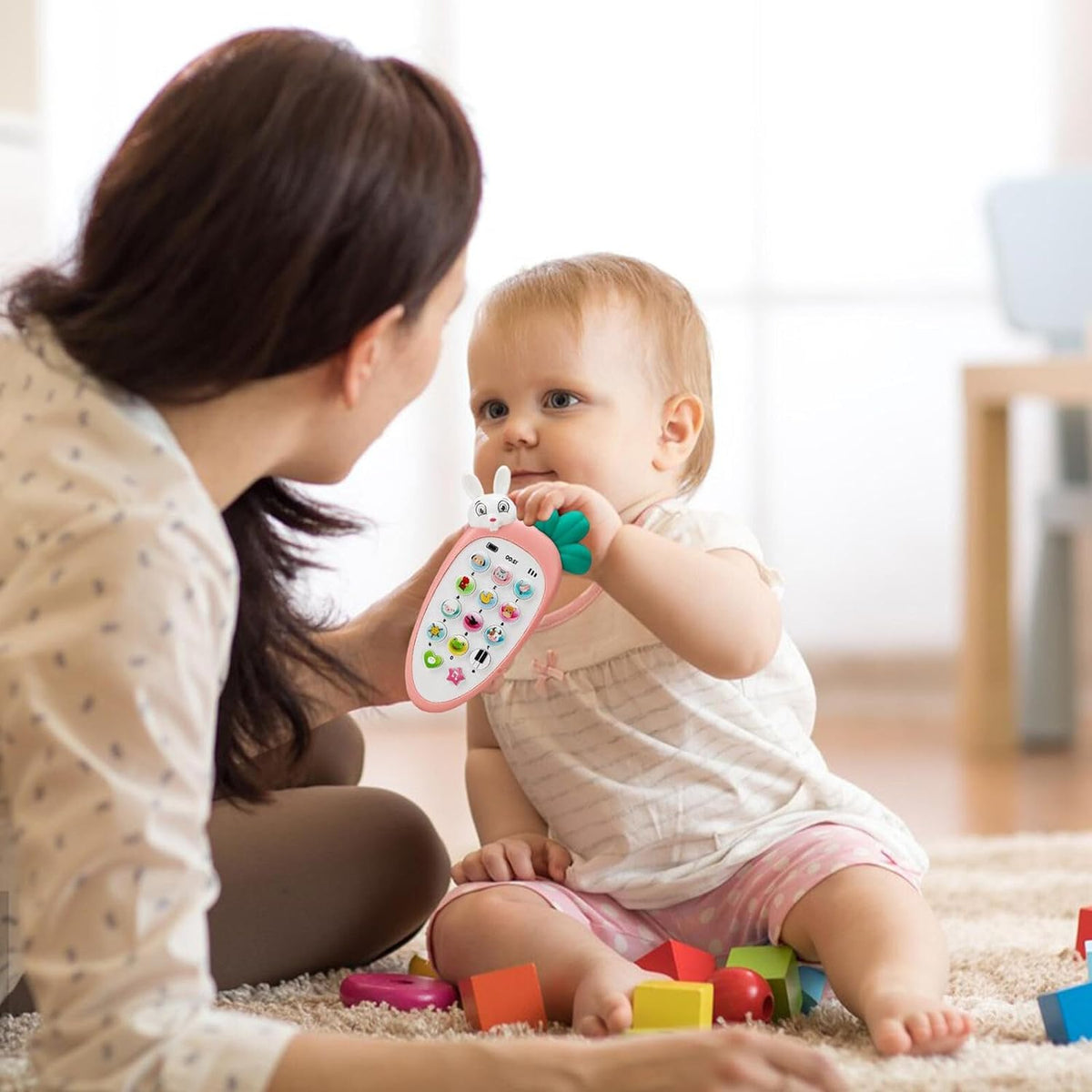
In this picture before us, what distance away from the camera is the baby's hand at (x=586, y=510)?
1009 millimetres

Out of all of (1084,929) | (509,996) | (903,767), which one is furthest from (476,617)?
(903,767)

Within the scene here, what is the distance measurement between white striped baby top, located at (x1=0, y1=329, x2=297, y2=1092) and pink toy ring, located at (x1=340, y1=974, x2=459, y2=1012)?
1.19 ft

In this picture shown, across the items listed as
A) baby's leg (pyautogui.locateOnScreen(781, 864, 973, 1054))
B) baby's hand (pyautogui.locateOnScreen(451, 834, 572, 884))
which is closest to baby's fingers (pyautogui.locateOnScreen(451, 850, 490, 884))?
baby's hand (pyautogui.locateOnScreen(451, 834, 572, 884))

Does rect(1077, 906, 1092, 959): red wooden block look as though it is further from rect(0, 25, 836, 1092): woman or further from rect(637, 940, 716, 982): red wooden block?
rect(0, 25, 836, 1092): woman

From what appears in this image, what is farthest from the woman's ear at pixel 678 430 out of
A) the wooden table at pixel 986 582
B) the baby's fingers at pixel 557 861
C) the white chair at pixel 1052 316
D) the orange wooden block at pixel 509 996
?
the white chair at pixel 1052 316

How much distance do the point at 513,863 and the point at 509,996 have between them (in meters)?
0.15

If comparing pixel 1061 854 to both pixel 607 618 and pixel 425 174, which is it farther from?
pixel 425 174

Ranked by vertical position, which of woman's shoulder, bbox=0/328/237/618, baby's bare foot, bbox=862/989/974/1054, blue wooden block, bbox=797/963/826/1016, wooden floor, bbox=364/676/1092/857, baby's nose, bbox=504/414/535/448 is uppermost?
woman's shoulder, bbox=0/328/237/618

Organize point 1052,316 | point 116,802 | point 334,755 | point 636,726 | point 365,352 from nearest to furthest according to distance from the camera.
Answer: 1. point 116,802
2. point 365,352
3. point 636,726
4. point 334,755
5. point 1052,316

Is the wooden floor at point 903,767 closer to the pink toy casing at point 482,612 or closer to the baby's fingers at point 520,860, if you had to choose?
the baby's fingers at point 520,860

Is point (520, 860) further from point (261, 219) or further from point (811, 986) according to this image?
point (261, 219)

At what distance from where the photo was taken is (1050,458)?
301 cm

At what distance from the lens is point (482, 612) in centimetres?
104

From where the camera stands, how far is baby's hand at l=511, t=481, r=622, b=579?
1.01 metres
